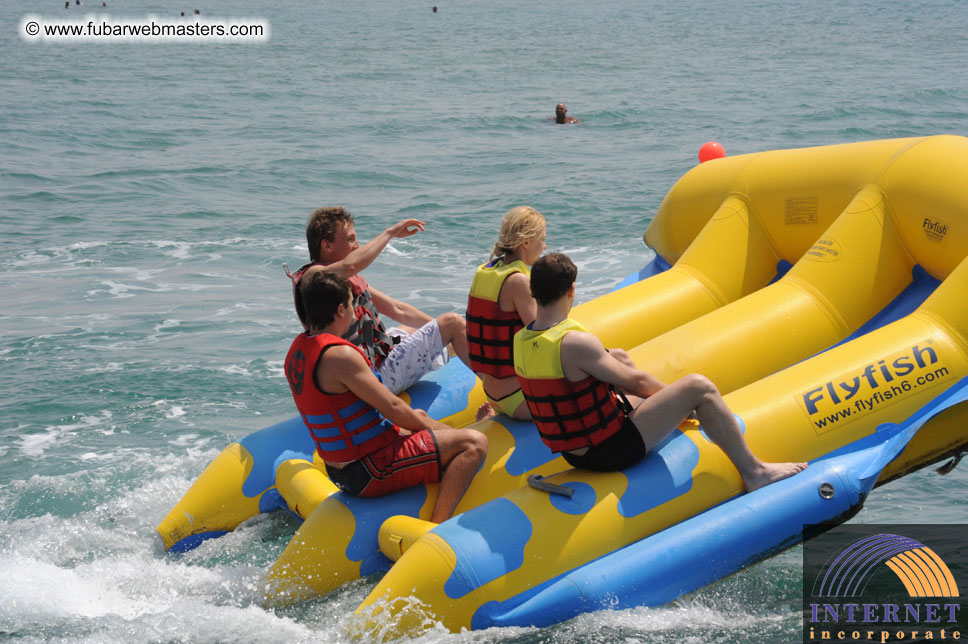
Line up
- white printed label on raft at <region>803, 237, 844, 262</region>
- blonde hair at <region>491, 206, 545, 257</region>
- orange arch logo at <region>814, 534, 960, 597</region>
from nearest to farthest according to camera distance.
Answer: blonde hair at <region>491, 206, 545, 257</region>, orange arch logo at <region>814, 534, 960, 597</region>, white printed label on raft at <region>803, 237, 844, 262</region>

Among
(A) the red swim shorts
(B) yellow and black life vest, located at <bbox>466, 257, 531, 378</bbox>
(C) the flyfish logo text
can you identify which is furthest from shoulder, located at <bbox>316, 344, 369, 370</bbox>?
(C) the flyfish logo text

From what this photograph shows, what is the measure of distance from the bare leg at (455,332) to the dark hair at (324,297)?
95 centimetres

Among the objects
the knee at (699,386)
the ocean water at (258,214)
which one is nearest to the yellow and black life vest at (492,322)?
the knee at (699,386)

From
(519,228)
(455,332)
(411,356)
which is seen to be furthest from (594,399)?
(411,356)

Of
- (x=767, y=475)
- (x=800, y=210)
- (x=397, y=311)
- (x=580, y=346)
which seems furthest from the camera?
(x=800, y=210)

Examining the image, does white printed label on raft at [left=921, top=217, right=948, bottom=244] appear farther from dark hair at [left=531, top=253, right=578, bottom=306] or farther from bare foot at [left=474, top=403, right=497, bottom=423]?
bare foot at [left=474, top=403, right=497, bottom=423]

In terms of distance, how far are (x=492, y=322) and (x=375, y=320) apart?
0.76 m

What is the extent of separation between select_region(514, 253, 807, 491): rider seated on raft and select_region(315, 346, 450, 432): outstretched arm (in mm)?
491

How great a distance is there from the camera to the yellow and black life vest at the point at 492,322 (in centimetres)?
406

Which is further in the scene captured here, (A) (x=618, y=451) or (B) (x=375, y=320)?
(B) (x=375, y=320)

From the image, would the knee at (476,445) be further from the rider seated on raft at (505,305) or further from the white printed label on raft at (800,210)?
the white printed label on raft at (800,210)

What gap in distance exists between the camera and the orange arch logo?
417 centimetres

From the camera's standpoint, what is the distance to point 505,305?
4.08 m

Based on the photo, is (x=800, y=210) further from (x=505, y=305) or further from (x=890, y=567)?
(x=505, y=305)
